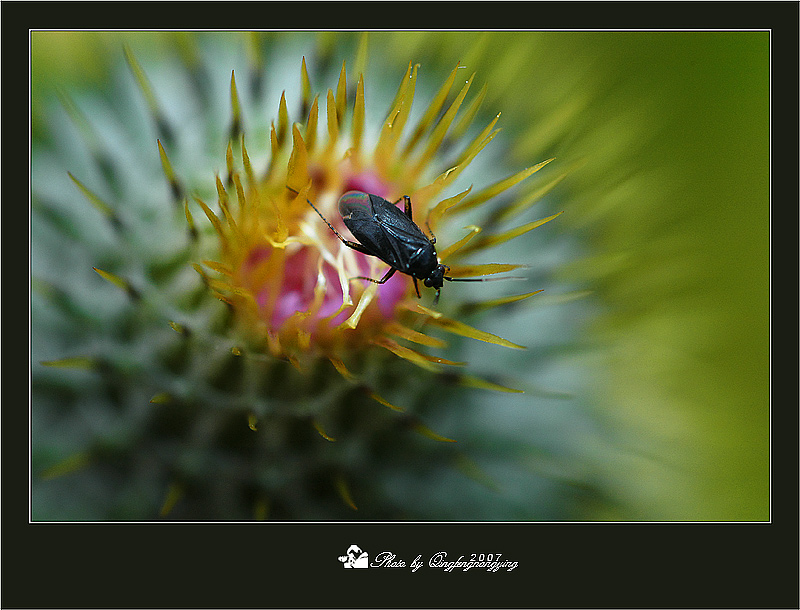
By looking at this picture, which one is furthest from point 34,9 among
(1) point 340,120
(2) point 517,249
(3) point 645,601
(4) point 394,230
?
(3) point 645,601

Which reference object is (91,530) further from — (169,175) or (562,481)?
(562,481)

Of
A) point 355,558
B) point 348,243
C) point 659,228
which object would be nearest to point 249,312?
point 348,243

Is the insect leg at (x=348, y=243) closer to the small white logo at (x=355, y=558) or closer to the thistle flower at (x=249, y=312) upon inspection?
the thistle flower at (x=249, y=312)

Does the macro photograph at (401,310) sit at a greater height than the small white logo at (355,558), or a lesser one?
greater

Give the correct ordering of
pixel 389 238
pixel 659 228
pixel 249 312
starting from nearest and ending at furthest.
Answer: pixel 249 312, pixel 389 238, pixel 659 228

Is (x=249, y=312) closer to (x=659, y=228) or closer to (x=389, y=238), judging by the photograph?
(x=389, y=238)

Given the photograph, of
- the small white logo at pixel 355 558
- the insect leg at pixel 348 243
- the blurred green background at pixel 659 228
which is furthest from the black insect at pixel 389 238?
the small white logo at pixel 355 558
